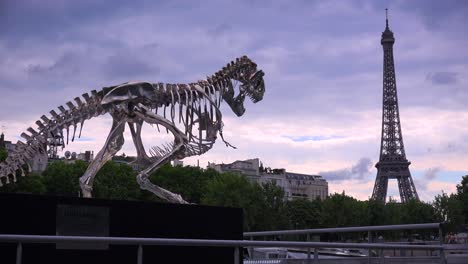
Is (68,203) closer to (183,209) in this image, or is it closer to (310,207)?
(183,209)

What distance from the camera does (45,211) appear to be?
39.5ft

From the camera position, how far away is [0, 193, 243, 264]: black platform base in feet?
38.7

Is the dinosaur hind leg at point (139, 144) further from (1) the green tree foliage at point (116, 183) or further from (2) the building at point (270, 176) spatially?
(2) the building at point (270, 176)

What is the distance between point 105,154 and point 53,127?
1658 mm

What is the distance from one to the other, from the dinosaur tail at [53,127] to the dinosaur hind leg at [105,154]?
2.16ft

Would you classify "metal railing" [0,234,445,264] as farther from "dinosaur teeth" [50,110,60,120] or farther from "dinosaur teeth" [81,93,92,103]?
"dinosaur teeth" [81,93,92,103]

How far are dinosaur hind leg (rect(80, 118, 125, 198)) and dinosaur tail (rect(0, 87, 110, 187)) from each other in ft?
2.16

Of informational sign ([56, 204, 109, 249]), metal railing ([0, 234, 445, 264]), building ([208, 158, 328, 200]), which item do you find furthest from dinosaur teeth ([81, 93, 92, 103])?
building ([208, 158, 328, 200])

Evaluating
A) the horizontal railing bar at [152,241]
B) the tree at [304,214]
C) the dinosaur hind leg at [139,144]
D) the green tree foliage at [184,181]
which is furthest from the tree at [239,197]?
the horizontal railing bar at [152,241]

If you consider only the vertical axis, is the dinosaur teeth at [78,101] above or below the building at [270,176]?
below

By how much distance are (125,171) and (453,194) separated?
3757 cm

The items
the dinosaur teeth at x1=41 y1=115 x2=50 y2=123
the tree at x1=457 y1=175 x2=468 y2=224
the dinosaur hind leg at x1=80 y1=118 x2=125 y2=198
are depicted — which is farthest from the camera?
the tree at x1=457 y1=175 x2=468 y2=224

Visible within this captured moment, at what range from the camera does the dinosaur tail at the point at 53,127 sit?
51.6ft

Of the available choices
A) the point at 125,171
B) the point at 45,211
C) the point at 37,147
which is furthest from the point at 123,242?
the point at 125,171
